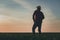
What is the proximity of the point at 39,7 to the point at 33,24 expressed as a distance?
4.97 feet

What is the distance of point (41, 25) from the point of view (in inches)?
738

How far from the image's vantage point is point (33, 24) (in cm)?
1873

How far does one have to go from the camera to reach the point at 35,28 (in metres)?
18.8

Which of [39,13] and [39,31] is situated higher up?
[39,13]

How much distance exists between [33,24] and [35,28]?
1.09ft
